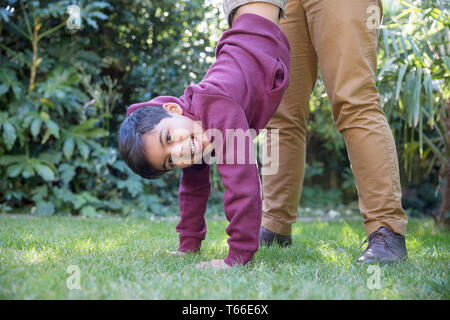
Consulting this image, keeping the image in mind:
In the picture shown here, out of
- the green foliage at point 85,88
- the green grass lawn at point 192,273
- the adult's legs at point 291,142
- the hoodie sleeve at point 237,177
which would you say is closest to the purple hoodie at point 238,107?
the hoodie sleeve at point 237,177

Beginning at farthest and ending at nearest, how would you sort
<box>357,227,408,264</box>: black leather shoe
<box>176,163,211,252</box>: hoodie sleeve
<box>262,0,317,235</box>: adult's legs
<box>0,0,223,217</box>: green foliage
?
<box>0,0,223,217</box>: green foliage → <box>262,0,317,235</box>: adult's legs → <box>176,163,211,252</box>: hoodie sleeve → <box>357,227,408,264</box>: black leather shoe

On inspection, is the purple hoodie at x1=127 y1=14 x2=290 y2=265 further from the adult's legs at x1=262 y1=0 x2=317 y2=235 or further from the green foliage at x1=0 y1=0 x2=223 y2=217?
the green foliage at x1=0 y1=0 x2=223 y2=217

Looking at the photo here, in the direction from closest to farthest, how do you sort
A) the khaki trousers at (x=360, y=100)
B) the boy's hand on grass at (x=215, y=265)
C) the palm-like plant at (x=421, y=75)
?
the boy's hand on grass at (x=215, y=265), the khaki trousers at (x=360, y=100), the palm-like plant at (x=421, y=75)

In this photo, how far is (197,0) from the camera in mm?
4449

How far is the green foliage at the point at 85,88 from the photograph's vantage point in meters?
3.60

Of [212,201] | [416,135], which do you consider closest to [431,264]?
[416,135]

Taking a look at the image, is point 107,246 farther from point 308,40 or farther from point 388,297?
point 308,40

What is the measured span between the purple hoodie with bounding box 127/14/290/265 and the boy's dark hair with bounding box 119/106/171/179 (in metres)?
0.09

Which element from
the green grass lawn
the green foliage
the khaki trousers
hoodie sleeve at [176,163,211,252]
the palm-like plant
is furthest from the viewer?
the green foliage

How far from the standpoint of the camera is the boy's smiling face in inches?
59.9

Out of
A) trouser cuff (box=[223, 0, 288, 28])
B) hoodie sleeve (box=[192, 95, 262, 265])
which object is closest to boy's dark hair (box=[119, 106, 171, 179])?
hoodie sleeve (box=[192, 95, 262, 265])

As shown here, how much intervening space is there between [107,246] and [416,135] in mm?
3418

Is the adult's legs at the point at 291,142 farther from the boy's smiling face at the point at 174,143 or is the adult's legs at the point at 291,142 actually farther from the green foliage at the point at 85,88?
the green foliage at the point at 85,88

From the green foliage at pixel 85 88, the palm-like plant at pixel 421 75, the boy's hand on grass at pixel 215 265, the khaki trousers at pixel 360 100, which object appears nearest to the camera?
the boy's hand on grass at pixel 215 265
